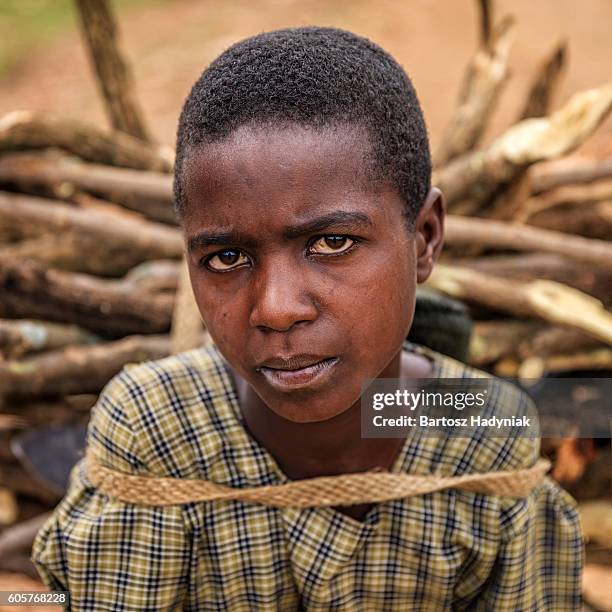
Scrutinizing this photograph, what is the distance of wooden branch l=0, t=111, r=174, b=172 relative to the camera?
2543mm

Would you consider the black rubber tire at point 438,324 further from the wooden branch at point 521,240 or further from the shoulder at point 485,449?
the wooden branch at point 521,240

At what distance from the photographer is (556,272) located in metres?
2.43

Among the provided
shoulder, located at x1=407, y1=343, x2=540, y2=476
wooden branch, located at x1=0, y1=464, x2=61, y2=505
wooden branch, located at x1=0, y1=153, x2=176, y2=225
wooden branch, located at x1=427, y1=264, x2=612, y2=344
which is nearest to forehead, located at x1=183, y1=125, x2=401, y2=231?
shoulder, located at x1=407, y1=343, x2=540, y2=476

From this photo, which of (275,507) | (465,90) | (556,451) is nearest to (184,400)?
(275,507)

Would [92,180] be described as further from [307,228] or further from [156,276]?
[307,228]

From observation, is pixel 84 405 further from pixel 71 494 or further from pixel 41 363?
pixel 71 494

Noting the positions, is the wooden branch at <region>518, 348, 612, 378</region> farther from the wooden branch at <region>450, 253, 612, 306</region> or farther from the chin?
the chin

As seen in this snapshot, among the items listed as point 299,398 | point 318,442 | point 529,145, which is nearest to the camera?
point 299,398

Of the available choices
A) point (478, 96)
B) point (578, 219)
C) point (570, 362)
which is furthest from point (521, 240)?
point (478, 96)

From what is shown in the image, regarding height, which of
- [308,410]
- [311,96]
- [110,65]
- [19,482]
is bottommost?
[19,482]

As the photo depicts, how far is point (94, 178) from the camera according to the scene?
8.37 feet

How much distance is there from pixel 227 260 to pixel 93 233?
1.43 m

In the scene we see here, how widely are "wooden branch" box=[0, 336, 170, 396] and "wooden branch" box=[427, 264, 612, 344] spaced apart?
789mm

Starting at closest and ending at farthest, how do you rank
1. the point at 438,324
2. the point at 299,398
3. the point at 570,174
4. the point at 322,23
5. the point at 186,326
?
the point at 299,398
the point at 438,324
the point at 186,326
the point at 570,174
the point at 322,23
